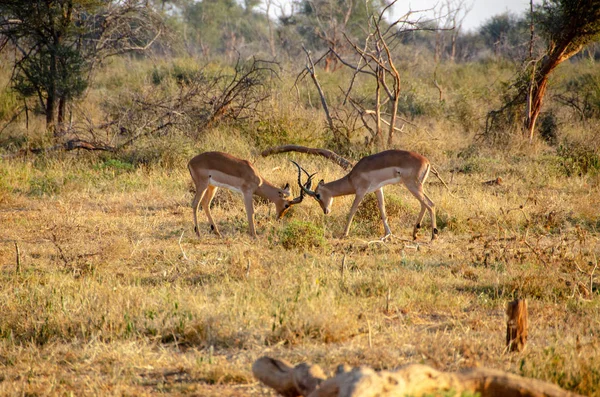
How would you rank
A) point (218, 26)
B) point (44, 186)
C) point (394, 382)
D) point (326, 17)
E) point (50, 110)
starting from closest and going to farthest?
point (394, 382), point (44, 186), point (50, 110), point (326, 17), point (218, 26)

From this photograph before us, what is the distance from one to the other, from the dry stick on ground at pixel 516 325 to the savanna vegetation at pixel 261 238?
0.07m

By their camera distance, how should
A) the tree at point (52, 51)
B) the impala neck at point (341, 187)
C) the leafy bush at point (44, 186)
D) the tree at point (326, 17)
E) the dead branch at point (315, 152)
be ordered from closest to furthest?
1. the impala neck at point (341, 187)
2. the leafy bush at point (44, 186)
3. the dead branch at point (315, 152)
4. the tree at point (52, 51)
5. the tree at point (326, 17)

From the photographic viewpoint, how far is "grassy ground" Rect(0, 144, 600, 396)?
13.6 feet

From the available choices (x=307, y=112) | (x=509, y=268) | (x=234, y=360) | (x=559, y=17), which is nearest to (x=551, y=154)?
(x=559, y=17)

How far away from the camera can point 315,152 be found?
37.6 feet

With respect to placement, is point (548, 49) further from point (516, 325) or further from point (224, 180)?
point (516, 325)

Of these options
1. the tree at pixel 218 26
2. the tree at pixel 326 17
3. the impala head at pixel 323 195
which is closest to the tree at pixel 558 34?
the impala head at pixel 323 195

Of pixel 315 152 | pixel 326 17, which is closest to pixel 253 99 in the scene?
pixel 315 152

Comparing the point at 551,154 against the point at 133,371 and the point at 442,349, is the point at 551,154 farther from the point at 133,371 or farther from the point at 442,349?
the point at 133,371

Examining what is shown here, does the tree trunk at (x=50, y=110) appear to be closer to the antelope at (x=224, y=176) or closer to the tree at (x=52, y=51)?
the tree at (x=52, y=51)

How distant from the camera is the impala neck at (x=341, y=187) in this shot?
9.01 meters

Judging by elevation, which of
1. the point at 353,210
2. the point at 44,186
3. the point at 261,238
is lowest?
the point at 261,238

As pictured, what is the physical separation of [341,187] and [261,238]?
1422mm

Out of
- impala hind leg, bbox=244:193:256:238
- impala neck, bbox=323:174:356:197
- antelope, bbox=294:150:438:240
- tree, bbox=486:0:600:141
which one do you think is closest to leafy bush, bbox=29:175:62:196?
impala hind leg, bbox=244:193:256:238
